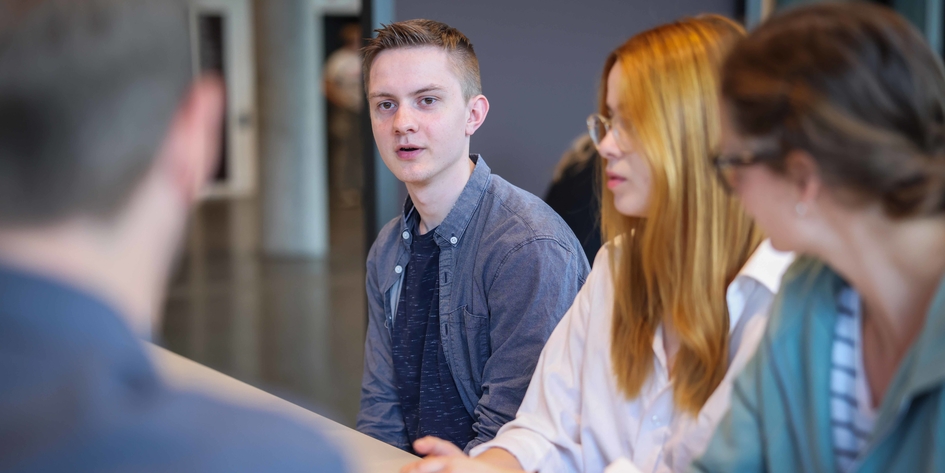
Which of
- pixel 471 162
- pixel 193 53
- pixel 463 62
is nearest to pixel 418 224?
pixel 471 162

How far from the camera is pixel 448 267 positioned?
2.02 meters

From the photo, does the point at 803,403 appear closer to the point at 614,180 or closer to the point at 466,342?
the point at 614,180

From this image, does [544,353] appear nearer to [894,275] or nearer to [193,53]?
[894,275]

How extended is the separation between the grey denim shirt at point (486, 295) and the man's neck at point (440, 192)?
0.02 metres

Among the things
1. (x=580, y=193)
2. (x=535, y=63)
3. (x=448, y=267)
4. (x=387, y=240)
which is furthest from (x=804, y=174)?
(x=535, y=63)

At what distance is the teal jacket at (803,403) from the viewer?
940 mm

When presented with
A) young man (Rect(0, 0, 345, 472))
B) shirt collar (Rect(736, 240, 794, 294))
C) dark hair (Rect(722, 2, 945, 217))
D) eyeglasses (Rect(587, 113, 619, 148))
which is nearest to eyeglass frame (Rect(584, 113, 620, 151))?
eyeglasses (Rect(587, 113, 619, 148))

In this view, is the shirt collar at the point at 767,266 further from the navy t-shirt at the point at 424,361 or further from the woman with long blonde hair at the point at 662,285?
the navy t-shirt at the point at 424,361

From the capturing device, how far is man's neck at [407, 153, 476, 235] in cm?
202

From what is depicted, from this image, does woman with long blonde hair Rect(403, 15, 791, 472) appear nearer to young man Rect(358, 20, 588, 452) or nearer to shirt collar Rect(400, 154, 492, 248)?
young man Rect(358, 20, 588, 452)

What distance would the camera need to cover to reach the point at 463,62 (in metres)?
2.10

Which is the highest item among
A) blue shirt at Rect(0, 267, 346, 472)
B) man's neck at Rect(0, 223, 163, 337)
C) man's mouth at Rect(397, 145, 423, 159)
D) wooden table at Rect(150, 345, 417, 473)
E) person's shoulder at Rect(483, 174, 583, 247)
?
man's neck at Rect(0, 223, 163, 337)

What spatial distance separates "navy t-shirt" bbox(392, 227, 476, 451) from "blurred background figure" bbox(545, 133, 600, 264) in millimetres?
517

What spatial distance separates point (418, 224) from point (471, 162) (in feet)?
0.69
